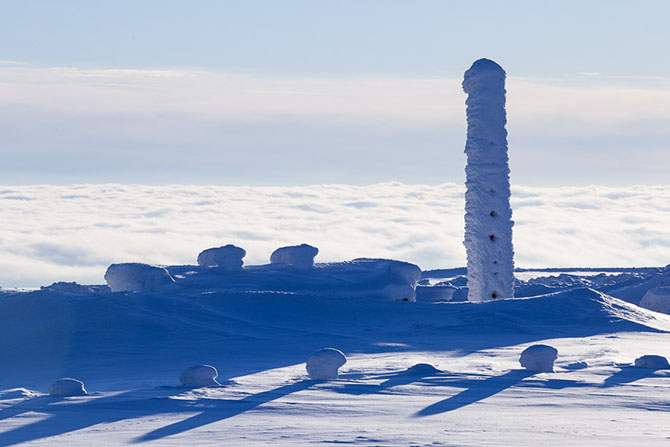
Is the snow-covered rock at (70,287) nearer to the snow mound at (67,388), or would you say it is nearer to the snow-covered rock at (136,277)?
the snow-covered rock at (136,277)

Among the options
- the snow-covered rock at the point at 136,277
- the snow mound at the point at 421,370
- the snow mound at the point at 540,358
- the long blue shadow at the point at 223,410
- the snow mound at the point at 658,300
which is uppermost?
the snow-covered rock at the point at 136,277

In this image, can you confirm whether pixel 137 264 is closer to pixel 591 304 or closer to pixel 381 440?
pixel 591 304

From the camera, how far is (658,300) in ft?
79.4

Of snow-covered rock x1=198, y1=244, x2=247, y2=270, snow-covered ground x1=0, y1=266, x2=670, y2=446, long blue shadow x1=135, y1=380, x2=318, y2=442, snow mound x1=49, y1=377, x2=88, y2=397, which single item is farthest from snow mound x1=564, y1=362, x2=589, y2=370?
snow-covered rock x1=198, y1=244, x2=247, y2=270

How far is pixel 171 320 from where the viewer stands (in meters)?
15.3

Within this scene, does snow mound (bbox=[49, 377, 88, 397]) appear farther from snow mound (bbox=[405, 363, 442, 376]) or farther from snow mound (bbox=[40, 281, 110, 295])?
snow mound (bbox=[40, 281, 110, 295])

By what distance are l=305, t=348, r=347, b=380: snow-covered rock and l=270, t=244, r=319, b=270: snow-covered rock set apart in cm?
1085

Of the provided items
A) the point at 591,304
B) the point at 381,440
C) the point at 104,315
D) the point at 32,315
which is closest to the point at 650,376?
the point at 381,440

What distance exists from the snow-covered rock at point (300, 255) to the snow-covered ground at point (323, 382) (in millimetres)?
2338

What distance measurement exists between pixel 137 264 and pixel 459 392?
11.2 meters

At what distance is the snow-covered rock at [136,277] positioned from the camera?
64.7 ft

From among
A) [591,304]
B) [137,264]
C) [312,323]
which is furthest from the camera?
[137,264]

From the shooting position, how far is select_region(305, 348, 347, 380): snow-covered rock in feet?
36.1

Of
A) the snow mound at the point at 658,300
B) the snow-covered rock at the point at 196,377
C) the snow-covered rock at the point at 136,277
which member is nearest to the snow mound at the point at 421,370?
the snow-covered rock at the point at 196,377
